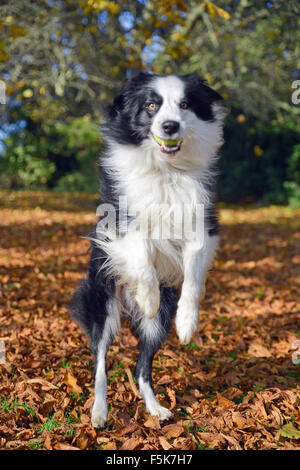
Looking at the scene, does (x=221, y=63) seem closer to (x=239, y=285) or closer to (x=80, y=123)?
(x=239, y=285)

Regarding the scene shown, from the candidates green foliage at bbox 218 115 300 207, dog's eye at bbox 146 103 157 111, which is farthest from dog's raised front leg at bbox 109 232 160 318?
green foliage at bbox 218 115 300 207

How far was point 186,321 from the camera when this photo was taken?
267 centimetres

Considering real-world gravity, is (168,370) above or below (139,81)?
below

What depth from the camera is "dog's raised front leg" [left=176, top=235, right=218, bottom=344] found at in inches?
105

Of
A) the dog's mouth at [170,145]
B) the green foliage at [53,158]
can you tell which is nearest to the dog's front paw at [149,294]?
the dog's mouth at [170,145]

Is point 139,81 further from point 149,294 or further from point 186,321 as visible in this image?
point 186,321

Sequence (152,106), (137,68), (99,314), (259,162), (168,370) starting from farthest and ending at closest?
(259,162), (137,68), (168,370), (99,314), (152,106)

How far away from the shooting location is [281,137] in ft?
43.7

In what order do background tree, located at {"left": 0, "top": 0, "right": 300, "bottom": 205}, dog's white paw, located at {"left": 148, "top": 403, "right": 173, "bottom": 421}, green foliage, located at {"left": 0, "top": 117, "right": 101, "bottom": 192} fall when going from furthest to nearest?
1. green foliage, located at {"left": 0, "top": 117, "right": 101, "bottom": 192}
2. background tree, located at {"left": 0, "top": 0, "right": 300, "bottom": 205}
3. dog's white paw, located at {"left": 148, "top": 403, "right": 173, "bottom": 421}

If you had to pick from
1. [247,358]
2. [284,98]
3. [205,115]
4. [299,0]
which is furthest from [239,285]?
[284,98]

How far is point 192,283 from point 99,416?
944mm

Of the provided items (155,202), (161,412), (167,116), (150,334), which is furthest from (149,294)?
(167,116)

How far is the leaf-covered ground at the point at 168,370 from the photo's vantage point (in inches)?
100

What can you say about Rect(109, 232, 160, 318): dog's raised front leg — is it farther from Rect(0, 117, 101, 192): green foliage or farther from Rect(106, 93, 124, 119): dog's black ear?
Rect(0, 117, 101, 192): green foliage
